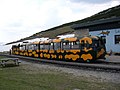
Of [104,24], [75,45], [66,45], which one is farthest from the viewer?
[104,24]

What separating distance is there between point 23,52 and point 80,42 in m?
21.9

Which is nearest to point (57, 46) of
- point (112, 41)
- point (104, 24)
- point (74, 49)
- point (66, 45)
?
point (66, 45)

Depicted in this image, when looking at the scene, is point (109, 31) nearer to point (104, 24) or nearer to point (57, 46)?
point (104, 24)

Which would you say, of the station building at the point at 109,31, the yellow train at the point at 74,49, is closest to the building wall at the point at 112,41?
the station building at the point at 109,31

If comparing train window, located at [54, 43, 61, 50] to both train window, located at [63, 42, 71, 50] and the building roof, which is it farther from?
the building roof

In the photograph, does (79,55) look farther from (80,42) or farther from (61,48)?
(61,48)

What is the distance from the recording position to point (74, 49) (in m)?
30.4

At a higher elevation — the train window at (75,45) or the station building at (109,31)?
the station building at (109,31)

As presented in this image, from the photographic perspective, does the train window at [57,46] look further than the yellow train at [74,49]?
Yes

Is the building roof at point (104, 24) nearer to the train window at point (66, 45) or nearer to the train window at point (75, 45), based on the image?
the train window at point (66, 45)

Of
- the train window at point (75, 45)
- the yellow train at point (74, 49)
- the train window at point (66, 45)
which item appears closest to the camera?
the yellow train at point (74, 49)

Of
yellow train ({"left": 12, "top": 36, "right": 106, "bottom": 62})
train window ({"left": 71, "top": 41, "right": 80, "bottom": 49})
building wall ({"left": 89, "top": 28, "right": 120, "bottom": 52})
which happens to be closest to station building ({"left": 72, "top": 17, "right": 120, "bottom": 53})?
building wall ({"left": 89, "top": 28, "right": 120, "bottom": 52})

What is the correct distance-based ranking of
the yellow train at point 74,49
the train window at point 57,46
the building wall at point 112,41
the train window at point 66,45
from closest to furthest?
the yellow train at point 74,49
the train window at point 66,45
the train window at point 57,46
the building wall at point 112,41

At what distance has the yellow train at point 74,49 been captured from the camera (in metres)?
28.9
